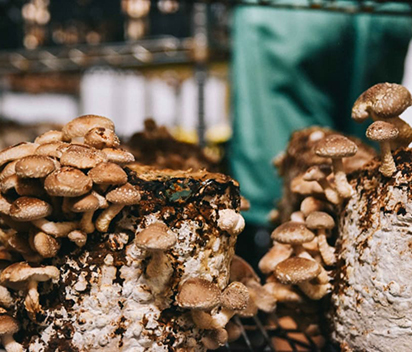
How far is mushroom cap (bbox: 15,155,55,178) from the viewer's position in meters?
1.02

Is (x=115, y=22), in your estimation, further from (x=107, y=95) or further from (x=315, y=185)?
(x=315, y=185)

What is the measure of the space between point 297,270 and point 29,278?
71cm

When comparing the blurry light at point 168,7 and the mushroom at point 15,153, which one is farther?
the blurry light at point 168,7

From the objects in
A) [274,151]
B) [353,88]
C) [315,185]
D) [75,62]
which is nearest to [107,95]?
[75,62]

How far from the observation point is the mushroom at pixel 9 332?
1.15 metres

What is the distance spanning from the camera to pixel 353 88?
300cm

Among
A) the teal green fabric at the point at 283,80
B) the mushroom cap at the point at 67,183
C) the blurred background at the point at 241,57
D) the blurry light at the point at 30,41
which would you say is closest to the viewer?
the mushroom cap at the point at 67,183

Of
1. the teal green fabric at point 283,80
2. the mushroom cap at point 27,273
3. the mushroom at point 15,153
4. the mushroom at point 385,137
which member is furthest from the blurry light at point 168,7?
the mushroom cap at point 27,273

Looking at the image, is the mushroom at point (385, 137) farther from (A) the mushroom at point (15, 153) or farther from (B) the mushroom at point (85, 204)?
(A) the mushroom at point (15, 153)

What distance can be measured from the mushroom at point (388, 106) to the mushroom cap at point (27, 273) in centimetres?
92

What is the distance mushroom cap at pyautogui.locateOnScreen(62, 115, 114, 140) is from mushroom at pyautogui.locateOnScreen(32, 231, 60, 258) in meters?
0.28

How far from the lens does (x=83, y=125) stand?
1188 mm

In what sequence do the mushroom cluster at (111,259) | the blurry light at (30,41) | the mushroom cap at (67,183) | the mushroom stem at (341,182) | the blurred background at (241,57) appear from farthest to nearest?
the blurry light at (30,41), the blurred background at (241,57), the mushroom stem at (341,182), the mushroom cluster at (111,259), the mushroom cap at (67,183)

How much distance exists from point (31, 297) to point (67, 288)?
90mm
